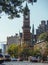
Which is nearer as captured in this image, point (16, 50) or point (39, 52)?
point (39, 52)

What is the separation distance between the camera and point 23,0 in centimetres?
1877

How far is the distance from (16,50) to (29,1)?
134 metres

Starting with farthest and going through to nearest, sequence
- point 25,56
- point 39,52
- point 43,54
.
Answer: point 25,56
point 39,52
point 43,54

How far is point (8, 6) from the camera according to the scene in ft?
62.1

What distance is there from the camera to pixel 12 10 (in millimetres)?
19062

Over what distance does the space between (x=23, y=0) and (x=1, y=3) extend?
129 cm

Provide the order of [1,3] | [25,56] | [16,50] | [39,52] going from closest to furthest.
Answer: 1. [1,3]
2. [39,52]
3. [25,56]
4. [16,50]

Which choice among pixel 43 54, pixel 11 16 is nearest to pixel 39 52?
pixel 43 54

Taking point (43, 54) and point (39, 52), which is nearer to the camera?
point (43, 54)

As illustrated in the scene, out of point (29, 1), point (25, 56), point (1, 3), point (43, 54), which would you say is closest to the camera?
point (29, 1)

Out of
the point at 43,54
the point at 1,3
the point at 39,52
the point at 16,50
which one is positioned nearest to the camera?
the point at 1,3

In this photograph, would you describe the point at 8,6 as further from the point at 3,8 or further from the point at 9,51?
the point at 9,51

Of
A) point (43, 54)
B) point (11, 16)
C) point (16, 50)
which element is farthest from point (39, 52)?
point (11, 16)

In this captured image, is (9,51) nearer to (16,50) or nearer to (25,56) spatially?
(16,50)
